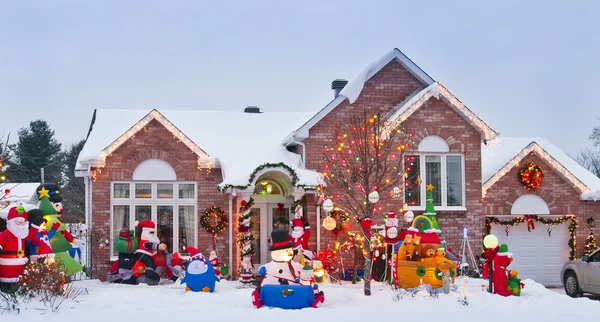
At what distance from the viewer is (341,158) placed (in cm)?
1791

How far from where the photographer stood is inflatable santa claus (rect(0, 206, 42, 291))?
13.0 metres

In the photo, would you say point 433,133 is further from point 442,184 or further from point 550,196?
point 550,196

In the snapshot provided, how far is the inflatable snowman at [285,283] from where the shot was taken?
1259 cm

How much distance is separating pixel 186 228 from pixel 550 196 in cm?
1033

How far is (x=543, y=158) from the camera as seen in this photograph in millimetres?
19500

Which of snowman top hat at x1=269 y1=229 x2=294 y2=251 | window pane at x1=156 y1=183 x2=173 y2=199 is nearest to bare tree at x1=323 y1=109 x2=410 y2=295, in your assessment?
snowman top hat at x1=269 y1=229 x2=294 y2=251

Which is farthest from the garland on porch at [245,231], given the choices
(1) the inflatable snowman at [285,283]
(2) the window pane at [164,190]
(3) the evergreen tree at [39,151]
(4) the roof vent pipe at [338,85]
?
(3) the evergreen tree at [39,151]

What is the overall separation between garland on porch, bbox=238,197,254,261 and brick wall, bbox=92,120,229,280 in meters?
1.08

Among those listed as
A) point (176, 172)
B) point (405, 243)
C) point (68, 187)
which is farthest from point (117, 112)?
point (68, 187)

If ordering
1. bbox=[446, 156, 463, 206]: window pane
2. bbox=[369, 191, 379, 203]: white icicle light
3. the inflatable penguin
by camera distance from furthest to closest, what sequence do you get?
1. bbox=[446, 156, 463, 206]: window pane
2. the inflatable penguin
3. bbox=[369, 191, 379, 203]: white icicle light

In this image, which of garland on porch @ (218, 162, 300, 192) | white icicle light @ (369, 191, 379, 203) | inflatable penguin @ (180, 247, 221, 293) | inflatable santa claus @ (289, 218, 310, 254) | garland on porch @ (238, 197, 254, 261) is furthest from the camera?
garland on porch @ (238, 197, 254, 261)

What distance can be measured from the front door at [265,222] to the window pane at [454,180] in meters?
4.39

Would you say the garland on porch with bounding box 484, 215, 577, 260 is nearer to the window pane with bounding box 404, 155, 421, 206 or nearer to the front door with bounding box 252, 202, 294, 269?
the window pane with bounding box 404, 155, 421, 206

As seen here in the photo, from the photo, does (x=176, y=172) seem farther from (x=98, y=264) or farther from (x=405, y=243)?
(x=405, y=243)
